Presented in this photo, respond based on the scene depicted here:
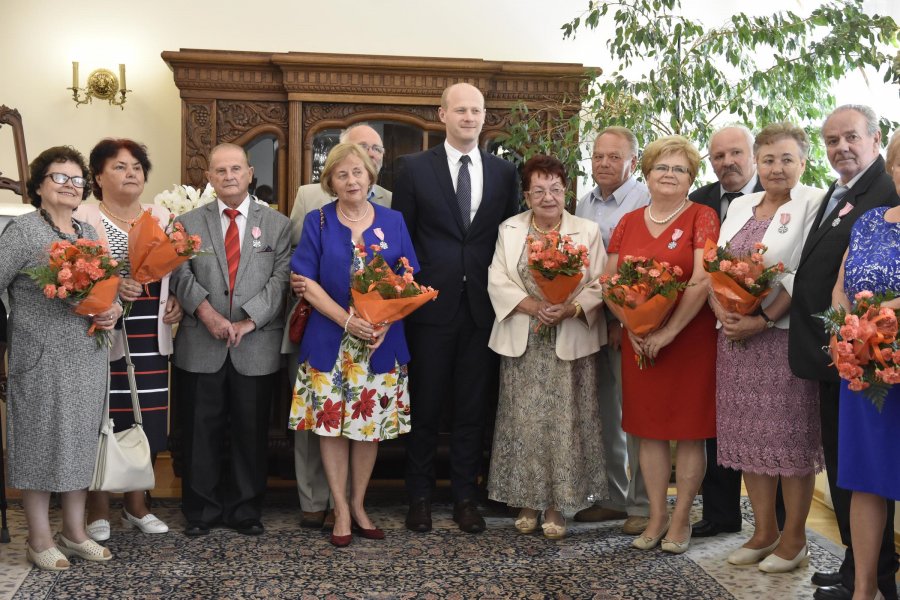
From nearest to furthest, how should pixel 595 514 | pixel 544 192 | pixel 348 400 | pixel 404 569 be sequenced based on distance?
pixel 404 569 < pixel 348 400 < pixel 544 192 < pixel 595 514

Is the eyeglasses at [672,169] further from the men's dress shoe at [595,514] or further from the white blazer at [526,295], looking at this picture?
the men's dress shoe at [595,514]

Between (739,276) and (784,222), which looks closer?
(739,276)

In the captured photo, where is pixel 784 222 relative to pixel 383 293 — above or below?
above

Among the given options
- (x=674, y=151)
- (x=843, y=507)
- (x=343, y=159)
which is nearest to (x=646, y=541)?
(x=843, y=507)

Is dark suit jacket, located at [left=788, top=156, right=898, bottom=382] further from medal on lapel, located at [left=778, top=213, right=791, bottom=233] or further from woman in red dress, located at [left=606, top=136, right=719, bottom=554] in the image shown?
woman in red dress, located at [left=606, top=136, right=719, bottom=554]

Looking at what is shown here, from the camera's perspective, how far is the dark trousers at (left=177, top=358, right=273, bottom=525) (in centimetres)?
390

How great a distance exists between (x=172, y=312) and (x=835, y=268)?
251 centimetres

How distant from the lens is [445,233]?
4035 mm

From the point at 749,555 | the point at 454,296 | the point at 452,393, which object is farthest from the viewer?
the point at 452,393

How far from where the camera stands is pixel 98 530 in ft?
12.4

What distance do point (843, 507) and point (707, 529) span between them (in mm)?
859

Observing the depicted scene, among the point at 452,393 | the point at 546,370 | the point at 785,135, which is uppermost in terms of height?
the point at 785,135

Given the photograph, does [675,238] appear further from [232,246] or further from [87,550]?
[87,550]

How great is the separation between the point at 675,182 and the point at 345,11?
10.3 feet
